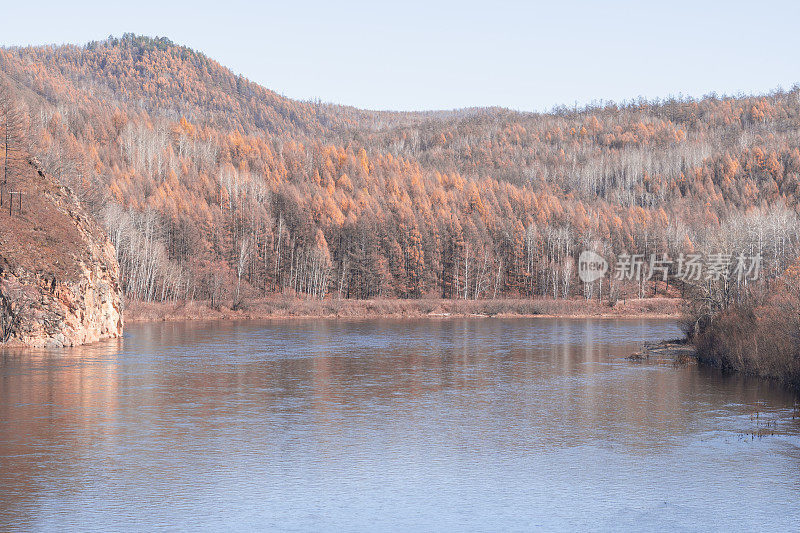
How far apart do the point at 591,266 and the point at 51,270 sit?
279 ft

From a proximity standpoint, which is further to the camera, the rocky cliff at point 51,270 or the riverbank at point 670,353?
the rocky cliff at point 51,270

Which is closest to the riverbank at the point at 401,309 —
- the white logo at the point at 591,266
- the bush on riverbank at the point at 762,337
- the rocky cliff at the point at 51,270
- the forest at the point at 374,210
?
the forest at the point at 374,210

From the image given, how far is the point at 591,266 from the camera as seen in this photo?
11244 centimetres

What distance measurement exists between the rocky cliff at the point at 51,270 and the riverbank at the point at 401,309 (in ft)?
72.4

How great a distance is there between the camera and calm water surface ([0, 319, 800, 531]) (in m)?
14.7

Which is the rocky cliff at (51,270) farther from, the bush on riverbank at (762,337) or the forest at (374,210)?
the bush on riverbank at (762,337)

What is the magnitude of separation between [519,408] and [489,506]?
11.0 m

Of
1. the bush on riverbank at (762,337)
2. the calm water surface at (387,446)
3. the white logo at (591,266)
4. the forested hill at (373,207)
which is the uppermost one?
the forested hill at (373,207)

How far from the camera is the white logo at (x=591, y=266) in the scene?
109375 millimetres

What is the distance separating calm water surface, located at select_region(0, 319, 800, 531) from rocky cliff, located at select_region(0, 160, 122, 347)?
3785 mm

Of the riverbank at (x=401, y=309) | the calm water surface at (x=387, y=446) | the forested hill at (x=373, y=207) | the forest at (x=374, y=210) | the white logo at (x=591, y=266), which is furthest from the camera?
the white logo at (x=591, y=266)

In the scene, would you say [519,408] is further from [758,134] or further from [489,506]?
[758,134]

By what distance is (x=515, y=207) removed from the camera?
132875 mm

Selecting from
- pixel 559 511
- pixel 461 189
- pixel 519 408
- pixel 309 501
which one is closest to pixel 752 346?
pixel 519 408
